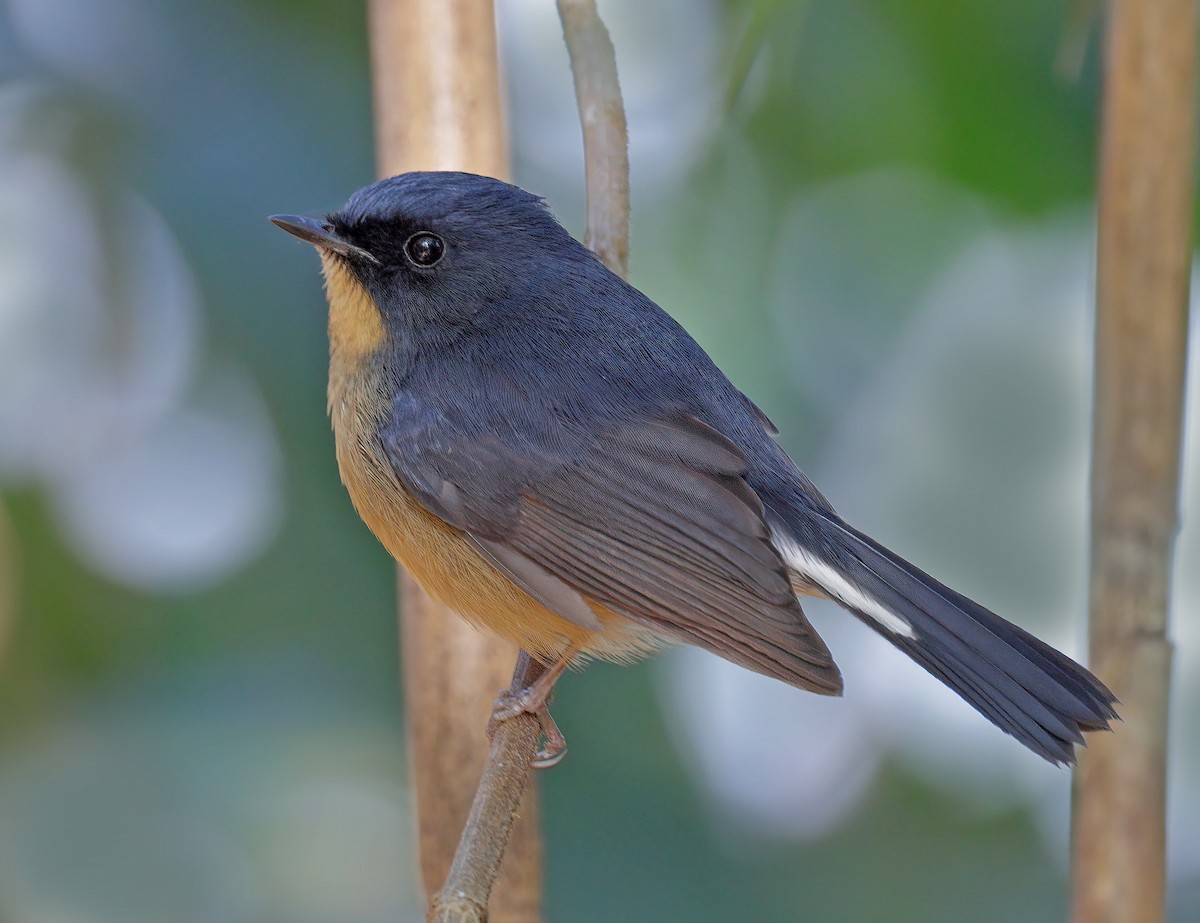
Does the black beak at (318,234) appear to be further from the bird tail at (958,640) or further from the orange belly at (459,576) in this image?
the bird tail at (958,640)

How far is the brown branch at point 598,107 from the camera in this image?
2748 millimetres

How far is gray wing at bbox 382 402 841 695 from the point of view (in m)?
2.50

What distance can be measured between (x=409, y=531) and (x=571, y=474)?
14.0 inches

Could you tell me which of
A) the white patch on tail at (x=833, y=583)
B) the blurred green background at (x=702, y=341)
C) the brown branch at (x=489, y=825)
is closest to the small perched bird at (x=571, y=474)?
the white patch on tail at (x=833, y=583)

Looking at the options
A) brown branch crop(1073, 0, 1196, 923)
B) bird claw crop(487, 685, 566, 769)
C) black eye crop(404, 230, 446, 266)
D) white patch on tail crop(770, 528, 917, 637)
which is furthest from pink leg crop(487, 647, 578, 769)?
brown branch crop(1073, 0, 1196, 923)

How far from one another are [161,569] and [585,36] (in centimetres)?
156

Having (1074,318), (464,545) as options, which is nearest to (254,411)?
(464,545)

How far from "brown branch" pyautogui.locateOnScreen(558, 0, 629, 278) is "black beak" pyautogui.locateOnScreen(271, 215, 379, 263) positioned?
0.49m

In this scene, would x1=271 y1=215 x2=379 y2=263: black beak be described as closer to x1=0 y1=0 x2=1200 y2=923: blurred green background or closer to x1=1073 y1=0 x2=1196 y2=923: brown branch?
x1=0 y1=0 x2=1200 y2=923: blurred green background

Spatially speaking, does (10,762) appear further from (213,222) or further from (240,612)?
(213,222)

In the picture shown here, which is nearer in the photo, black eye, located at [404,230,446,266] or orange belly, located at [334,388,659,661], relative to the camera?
orange belly, located at [334,388,659,661]

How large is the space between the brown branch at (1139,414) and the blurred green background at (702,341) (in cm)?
97

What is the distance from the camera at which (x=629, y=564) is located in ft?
8.48

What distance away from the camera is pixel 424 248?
9.41ft
